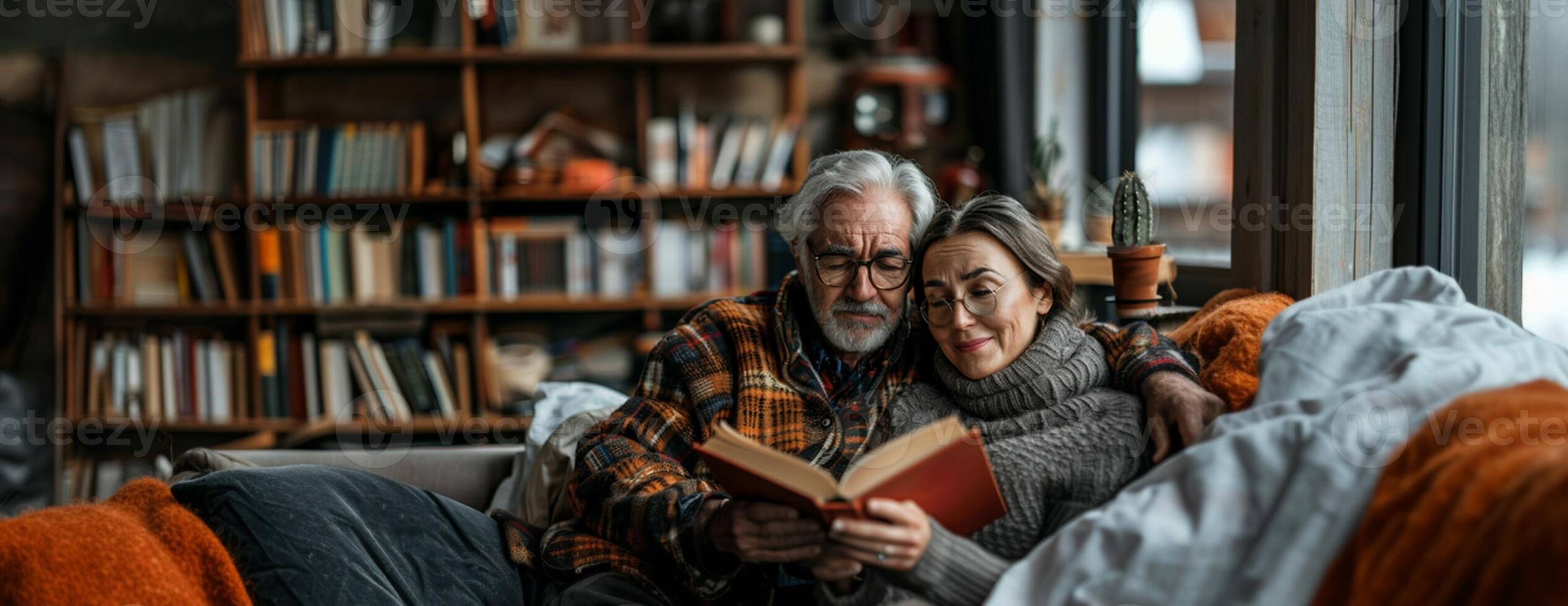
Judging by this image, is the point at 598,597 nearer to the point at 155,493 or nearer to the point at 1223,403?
the point at 155,493

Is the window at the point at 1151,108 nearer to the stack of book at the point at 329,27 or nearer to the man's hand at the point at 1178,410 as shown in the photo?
the man's hand at the point at 1178,410

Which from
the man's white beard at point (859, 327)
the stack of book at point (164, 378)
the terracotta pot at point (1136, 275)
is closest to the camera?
the man's white beard at point (859, 327)

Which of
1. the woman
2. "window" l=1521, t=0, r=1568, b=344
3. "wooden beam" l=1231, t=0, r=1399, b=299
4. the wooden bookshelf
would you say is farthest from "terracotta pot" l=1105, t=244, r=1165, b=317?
the wooden bookshelf

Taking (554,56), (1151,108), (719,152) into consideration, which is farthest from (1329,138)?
(554,56)

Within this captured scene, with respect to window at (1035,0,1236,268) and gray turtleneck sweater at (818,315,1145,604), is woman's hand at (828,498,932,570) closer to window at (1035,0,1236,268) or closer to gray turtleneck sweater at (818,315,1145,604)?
gray turtleneck sweater at (818,315,1145,604)

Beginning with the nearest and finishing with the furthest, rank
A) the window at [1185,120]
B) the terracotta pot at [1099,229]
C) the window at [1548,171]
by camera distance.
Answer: the window at [1548,171] < the terracotta pot at [1099,229] < the window at [1185,120]

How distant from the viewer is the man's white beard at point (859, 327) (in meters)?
1.70

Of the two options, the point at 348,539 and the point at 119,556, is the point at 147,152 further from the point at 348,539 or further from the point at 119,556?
the point at 119,556

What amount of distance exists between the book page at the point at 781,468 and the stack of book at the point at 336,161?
2.65m

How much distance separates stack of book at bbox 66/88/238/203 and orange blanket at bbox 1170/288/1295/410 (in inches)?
123

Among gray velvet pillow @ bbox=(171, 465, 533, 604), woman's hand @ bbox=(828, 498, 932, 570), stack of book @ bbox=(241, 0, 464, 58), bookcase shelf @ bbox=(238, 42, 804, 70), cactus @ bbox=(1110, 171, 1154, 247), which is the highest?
stack of book @ bbox=(241, 0, 464, 58)

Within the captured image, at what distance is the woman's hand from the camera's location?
1193 mm

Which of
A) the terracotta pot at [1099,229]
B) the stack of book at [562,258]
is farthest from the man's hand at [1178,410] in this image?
the stack of book at [562,258]

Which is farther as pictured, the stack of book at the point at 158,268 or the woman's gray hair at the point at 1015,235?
the stack of book at the point at 158,268
